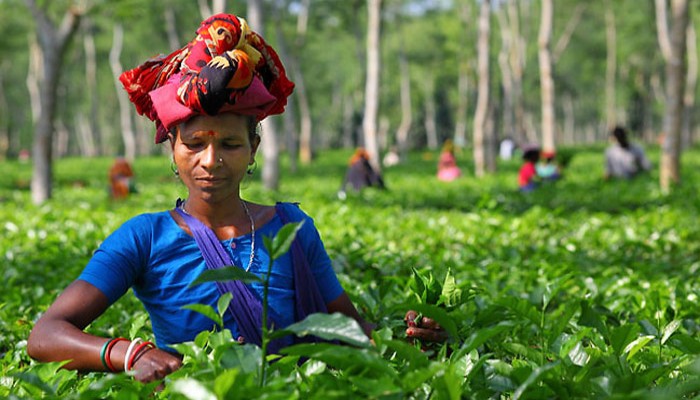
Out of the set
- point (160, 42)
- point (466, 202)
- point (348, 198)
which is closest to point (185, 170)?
point (348, 198)

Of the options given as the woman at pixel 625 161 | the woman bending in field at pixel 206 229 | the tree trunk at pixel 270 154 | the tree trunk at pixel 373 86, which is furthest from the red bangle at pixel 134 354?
the tree trunk at pixel 373 86

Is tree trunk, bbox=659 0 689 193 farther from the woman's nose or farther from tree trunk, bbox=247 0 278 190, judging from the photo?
the woman's nose

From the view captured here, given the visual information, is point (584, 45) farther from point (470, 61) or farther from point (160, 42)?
point (160, 42)

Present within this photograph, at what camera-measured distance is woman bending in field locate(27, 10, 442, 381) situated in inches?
83.1

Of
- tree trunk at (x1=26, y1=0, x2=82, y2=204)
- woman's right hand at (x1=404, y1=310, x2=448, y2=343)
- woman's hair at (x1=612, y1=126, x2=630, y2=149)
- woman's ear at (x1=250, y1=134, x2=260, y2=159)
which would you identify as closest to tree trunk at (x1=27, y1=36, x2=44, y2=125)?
tree trunk at (x1=26, y1=0, x2=82, y2=204)

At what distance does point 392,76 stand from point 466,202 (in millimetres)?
44226

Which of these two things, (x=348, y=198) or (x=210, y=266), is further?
(x=348, y=198)

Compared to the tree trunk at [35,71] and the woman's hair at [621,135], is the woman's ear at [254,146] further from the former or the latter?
the tree trunk at [35,71]

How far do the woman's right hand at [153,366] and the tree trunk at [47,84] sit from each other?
37.4ft

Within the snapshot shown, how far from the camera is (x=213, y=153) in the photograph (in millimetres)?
2217

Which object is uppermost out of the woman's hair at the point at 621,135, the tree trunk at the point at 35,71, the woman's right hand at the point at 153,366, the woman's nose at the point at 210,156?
the tree trunk at the point at 35,71

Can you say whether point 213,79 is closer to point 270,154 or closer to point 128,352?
point 128,352

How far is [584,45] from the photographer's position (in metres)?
50.8

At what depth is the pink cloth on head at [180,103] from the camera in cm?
218
